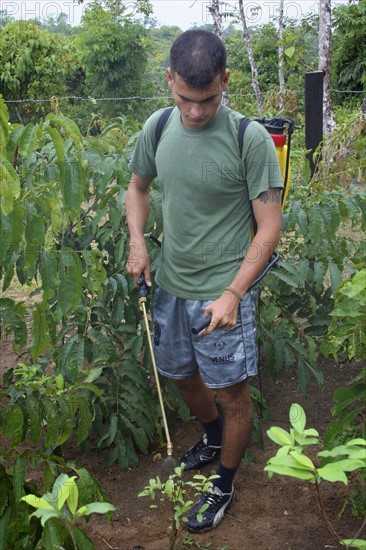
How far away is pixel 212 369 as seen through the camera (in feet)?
8.58

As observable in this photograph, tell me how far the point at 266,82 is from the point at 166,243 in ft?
38.8

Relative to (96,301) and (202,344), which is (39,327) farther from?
(96,301)

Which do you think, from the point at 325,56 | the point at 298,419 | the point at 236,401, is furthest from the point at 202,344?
the point at 325,56

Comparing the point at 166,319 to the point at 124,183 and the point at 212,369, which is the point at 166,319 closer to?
the point at 212,369

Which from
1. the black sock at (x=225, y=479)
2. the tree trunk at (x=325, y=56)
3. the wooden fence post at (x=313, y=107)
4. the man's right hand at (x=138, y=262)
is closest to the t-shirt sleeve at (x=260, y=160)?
the man's right hand at (x=138, y=262)

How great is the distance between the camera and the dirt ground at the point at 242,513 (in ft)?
8.64

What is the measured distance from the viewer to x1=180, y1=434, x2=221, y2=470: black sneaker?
3.07 meters

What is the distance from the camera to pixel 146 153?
8.88 feet

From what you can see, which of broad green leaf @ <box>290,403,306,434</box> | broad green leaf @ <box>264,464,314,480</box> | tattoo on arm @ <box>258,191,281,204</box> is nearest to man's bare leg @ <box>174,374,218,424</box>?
tattoo on arm @ <box>258,191,281,204</box>

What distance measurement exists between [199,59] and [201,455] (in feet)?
5.34

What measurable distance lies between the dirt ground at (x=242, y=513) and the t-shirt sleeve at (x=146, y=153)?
1.16 meters

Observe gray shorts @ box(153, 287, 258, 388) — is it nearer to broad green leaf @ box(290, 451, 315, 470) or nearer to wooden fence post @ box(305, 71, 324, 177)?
broad green leaf @ box(290, 451, 315, 470)

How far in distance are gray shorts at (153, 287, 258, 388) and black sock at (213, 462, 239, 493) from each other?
0.36 metres

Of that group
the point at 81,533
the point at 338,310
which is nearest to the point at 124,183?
the point at 338,310
